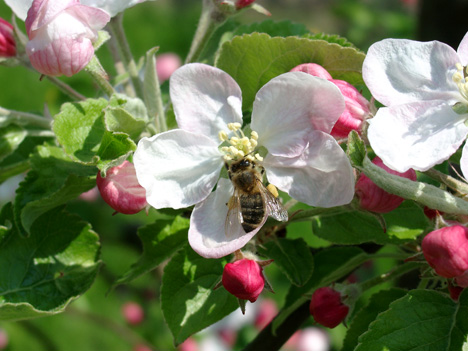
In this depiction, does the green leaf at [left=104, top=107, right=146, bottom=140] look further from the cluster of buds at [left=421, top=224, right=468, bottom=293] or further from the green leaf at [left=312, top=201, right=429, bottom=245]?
the cluster of buds at [left=421, top=224, right=468, bottom=293]

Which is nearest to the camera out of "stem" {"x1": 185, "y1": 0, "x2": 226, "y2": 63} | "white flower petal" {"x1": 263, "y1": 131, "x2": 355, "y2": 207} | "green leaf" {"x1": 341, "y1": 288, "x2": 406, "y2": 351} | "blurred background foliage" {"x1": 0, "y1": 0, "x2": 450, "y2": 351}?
"white flower petal" {"x1": 263, "y1": 131, "x2": 355, "y2": 207}

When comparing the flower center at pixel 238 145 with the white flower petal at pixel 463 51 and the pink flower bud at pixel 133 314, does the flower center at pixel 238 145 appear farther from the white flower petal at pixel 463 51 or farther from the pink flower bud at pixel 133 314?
the pink flower bud at pixel 133 314

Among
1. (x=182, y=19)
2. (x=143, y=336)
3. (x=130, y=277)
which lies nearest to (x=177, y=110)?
(x=130, y=277)

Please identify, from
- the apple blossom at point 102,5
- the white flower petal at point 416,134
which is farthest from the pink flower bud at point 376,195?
the apple blossom at point 102,5

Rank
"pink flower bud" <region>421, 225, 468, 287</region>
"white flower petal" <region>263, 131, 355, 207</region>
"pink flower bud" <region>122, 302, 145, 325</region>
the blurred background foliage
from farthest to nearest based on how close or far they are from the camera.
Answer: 1. "pink flower bud" <region>122, 302, 145, 325</region>
2. the blurred background foliage
3. "white flower petal" <region>263, 131, 355, 207</region>
4. "pink flower bud" <region>421, 225, 468, 287</region>

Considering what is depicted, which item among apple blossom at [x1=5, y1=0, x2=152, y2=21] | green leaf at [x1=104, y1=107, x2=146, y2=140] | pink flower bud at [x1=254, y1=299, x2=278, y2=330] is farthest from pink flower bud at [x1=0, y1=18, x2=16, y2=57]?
pink flower bud at [x1=254, y1=299, x2=278, y2=330]

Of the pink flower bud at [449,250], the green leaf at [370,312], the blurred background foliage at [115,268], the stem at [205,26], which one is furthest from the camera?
the blurred background foliage at [115,268]
